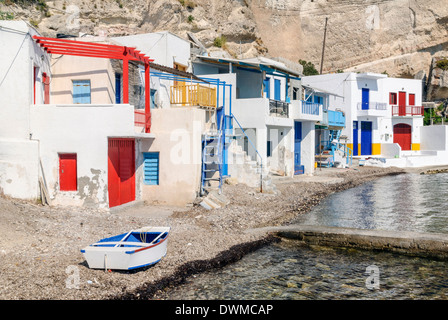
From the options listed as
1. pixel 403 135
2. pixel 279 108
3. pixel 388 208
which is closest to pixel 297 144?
pixel 279 108

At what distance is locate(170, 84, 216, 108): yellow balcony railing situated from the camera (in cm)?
2088

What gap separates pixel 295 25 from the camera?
67.6 meters

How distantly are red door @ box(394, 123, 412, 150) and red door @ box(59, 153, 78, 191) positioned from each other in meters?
40.3

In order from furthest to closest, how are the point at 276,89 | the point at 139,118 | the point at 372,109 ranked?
1. the point at 372,109
2. the point at 276,89
3. the point at 139,118

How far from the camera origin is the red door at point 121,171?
1659 centimetres

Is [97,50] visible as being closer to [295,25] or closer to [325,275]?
[325,275]

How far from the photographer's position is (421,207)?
2102 cm

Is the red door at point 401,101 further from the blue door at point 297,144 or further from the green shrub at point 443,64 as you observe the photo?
the blue door at point 297,144

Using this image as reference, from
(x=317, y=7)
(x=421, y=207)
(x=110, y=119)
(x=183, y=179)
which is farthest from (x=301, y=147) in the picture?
(x=317, y=7)

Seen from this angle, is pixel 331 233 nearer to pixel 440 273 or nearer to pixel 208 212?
pixel 440 273

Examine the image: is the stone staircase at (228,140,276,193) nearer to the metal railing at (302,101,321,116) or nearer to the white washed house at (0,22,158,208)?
the white washed house at (0,22,158,208)

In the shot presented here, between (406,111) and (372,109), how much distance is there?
225 inches

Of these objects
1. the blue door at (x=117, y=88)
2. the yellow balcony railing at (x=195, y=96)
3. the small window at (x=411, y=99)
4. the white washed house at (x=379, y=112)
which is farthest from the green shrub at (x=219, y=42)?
the blue door at (x=117, y=88)

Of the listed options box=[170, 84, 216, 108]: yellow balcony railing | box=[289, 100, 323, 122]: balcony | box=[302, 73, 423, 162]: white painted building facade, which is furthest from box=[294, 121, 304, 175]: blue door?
box=[302, 73, 423, 162]: white painted building facade
